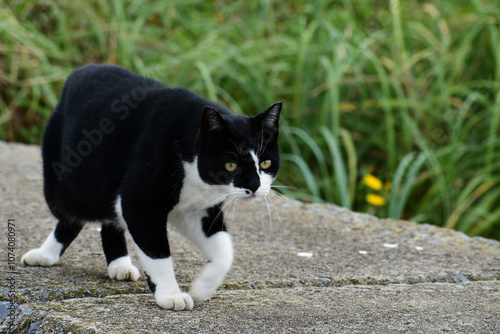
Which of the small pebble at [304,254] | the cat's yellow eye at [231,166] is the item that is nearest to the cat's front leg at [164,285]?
the cat's yellow eye at [231,166]

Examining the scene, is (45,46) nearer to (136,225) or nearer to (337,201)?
(337,201)

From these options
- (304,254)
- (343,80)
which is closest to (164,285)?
(304,254)

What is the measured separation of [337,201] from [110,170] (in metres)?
1.89

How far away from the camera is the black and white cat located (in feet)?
6.10

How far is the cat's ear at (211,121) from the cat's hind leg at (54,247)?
2.10 ft

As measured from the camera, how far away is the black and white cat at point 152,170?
1859mm

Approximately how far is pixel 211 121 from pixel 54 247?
0.73 m

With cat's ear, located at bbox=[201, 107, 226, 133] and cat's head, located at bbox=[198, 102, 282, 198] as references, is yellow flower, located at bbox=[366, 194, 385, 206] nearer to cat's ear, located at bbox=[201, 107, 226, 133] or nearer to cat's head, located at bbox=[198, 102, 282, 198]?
cat's head, located at bbox=[198, 102, 282, 198]

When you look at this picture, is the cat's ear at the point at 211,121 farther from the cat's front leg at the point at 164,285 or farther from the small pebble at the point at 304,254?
the small pebble at the point at 304,254


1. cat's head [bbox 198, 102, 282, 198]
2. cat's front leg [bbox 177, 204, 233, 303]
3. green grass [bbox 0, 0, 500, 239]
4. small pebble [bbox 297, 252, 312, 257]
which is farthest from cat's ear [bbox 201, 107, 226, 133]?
green grass [bbox 0, 0, 500, 239]

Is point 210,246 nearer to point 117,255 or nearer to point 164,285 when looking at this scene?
point 164,285

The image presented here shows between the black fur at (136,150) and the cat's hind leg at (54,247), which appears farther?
the cat's hind leg at (54,247)

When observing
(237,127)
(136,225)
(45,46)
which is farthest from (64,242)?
(45,46)

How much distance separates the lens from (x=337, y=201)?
3.65 meters
